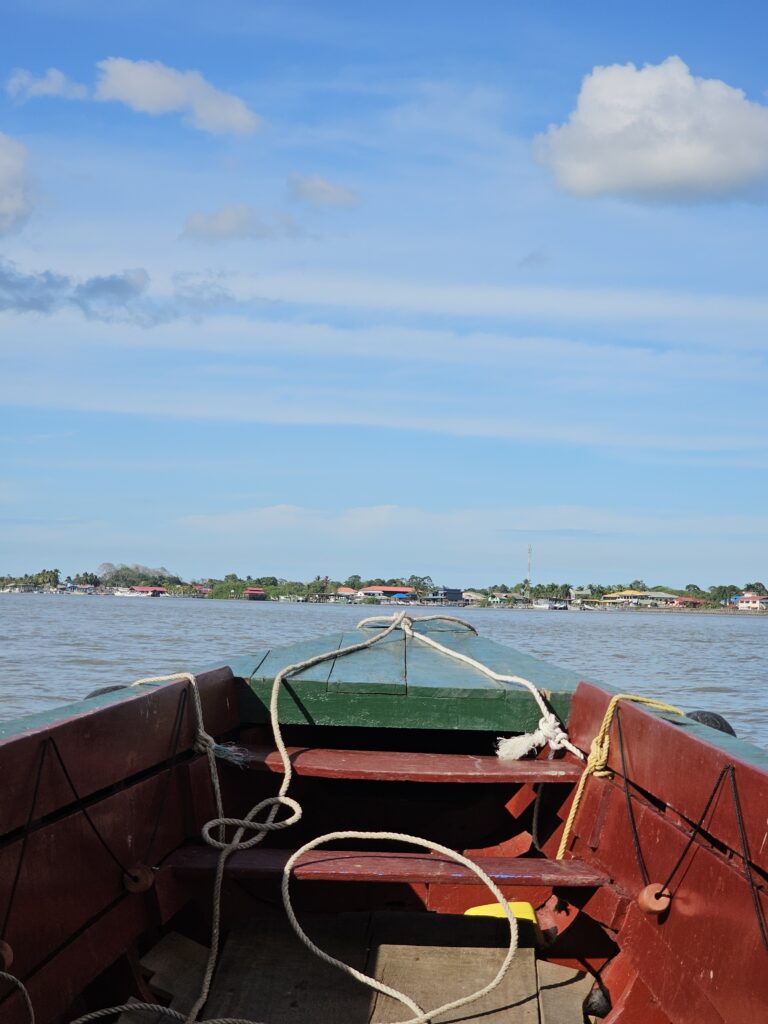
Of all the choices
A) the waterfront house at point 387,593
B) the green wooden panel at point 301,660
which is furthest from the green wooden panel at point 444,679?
the waterfront house at point 387,593

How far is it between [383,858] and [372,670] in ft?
4.03

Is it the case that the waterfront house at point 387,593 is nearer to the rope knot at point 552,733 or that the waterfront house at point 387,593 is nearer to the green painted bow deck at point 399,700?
the green painted bow deck at point 399,700

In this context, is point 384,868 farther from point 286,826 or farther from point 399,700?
point 399,700

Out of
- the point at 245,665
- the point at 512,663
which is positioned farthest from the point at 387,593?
the point at 245,665

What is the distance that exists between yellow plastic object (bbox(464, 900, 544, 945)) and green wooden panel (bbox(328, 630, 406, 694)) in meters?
0.91

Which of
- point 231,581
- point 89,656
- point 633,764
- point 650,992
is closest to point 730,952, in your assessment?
point 650,992

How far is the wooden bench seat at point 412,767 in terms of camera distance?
396 cm

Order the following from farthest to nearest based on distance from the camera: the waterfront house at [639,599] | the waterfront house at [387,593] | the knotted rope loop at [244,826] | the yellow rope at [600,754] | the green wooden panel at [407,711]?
the waterfront house at [639,599], the waterfront house at [387,593], the green wooden panel at [407,711], the yellow rope at [600,754], the knotted rope loop at [244,826]

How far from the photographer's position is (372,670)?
4781mm

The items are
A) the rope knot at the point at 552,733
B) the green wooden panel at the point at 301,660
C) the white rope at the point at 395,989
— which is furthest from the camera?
the green wooden panel at the point at 301,660

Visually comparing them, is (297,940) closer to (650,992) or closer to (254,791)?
(254,791)

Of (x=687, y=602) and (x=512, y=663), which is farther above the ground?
(x=687, y=602)

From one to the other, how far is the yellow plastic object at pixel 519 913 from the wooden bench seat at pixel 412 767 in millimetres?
494

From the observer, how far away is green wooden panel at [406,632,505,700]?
→ 4402 mm
